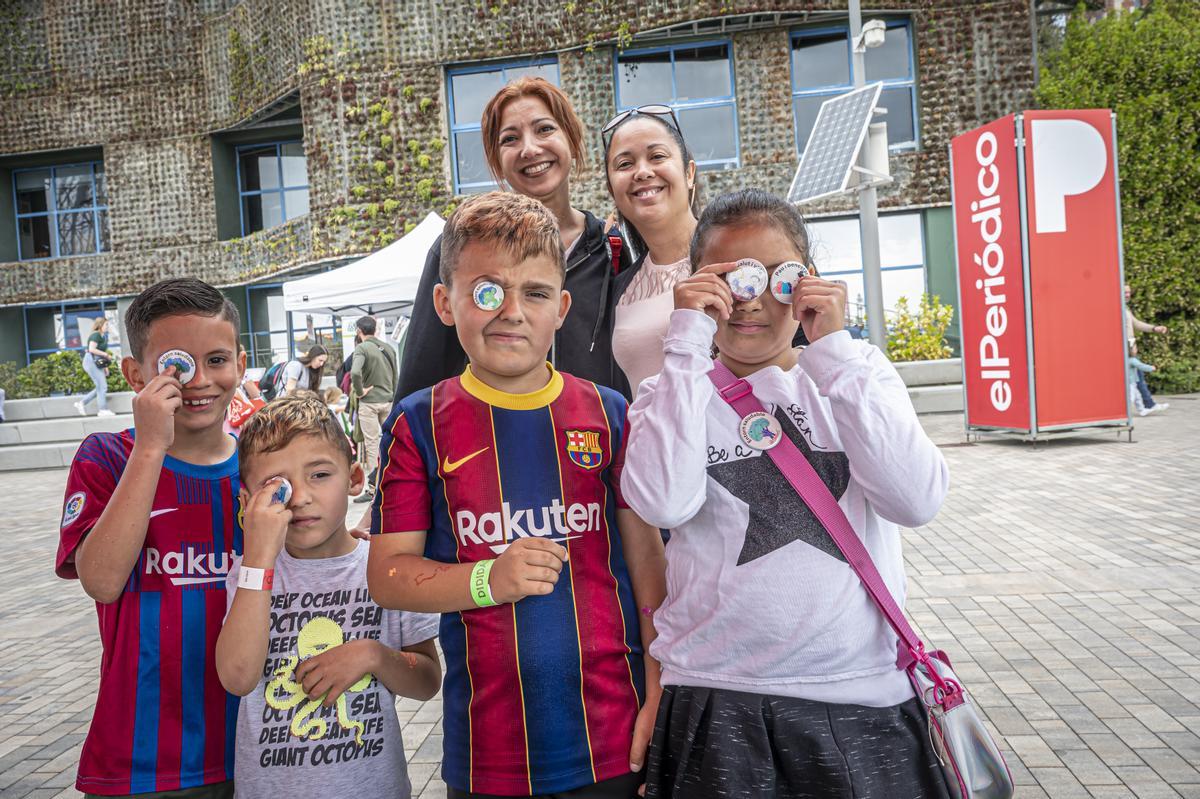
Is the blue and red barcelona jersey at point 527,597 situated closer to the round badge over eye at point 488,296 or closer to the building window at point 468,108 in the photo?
the round badge over eye at point 488,296

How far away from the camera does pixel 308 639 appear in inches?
81.0

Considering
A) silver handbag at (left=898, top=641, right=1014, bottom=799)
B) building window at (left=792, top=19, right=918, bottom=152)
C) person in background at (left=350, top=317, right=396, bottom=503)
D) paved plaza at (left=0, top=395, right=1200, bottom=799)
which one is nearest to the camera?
silver handbag at (left=898, top=641, right=1014, bottom=799)

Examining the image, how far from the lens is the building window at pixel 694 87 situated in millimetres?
19938

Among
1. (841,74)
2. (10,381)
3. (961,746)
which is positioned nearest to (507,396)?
(961,746)

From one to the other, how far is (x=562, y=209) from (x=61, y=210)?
29.2 m

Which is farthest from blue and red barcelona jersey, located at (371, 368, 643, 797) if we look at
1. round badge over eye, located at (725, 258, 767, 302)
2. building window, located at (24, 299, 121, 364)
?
building window, located at (24, 299, 121, 364)

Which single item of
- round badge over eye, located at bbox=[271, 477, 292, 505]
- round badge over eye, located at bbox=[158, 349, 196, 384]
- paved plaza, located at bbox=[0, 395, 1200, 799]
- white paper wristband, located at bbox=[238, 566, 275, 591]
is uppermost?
round badge over eye, located at bbox=[158, 349, 196, 384]

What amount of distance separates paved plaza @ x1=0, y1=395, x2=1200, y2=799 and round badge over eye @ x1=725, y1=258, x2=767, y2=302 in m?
2.53

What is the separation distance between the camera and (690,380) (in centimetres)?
175

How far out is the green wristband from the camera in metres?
1.64

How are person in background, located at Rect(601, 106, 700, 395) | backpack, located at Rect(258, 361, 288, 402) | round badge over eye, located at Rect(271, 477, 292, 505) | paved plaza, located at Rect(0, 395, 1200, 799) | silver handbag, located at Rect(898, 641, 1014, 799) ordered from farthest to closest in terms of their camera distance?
1. backpack, located at Rect(258, 361, 288, 402)
2. paved plaza, located at Rect(0, 395, 1200, 799)
3. person in background, located at Rect(601, 106, 700, 395)
4. round badge over eye, located at Rect(271, 477, 292, 505)
5. silver handbag, located at Rect(898, 641, 1014, 799)

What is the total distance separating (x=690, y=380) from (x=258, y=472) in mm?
1082

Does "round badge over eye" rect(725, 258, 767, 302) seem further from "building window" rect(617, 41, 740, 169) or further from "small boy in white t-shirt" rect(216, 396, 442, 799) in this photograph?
"building window" rect(617, 41, 740, 169)

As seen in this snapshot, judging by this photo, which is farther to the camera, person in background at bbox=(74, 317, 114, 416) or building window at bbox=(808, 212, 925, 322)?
building window at bbox=(808, 212, 925, 322)
